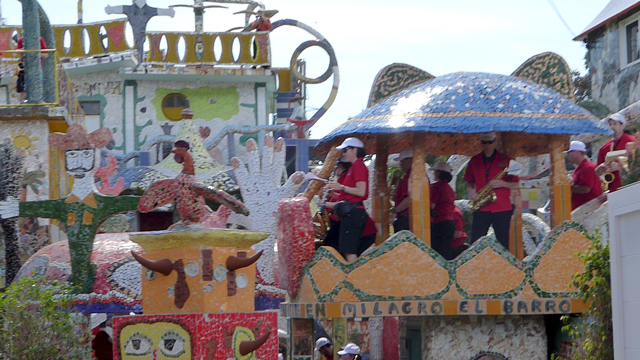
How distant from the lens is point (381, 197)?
44.2 ft

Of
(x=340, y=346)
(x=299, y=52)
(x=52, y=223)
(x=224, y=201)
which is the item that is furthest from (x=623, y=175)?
(x=299, y=52)

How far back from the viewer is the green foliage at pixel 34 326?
12.2 m

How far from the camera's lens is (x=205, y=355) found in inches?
400

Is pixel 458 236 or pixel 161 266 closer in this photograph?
pixel 161 266

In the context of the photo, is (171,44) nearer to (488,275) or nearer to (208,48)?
(208,48)

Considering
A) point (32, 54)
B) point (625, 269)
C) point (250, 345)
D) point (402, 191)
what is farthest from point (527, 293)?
point (32, 54)

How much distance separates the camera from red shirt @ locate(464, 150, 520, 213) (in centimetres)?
1183

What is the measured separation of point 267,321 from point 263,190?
6196 mm

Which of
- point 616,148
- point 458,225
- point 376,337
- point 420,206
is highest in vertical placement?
point 616,148

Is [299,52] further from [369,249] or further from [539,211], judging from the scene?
[369,249]

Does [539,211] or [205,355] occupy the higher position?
[539,211]

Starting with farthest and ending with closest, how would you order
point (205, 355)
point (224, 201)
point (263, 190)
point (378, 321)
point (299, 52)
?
1. point (299, 52)
2. point (378, 321)
3. point (263, 190)
4. point (224, 201)
5. point (205, 355)

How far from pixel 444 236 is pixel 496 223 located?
762 millimetres

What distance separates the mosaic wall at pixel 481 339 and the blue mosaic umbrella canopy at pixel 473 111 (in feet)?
7.17
